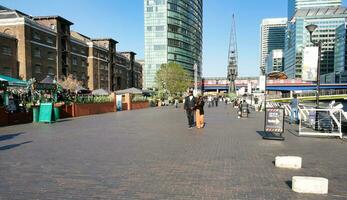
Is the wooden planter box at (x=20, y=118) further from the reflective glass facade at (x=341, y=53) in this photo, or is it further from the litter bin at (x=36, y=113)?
the reflective glass facade at (x=341, y=53)

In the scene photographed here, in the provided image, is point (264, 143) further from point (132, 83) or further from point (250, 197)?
point (132, 83)

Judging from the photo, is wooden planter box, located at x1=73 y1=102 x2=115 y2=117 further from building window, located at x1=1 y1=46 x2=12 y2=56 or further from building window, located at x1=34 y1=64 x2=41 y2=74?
building window, located at x1=34 y1=64 x2=41 y2=74

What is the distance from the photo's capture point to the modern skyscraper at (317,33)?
142000 mm

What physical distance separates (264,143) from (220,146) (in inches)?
69.0

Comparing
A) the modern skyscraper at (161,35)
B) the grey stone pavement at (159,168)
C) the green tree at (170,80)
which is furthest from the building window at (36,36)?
the modern skyscraper at (161,35)

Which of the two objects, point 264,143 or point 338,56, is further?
point 338,56

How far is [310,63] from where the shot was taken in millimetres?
13203

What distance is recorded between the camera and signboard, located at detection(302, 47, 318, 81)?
43.0ft

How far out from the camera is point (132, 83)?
111125 millimetres

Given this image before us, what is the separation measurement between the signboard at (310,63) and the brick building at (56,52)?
43.7 metres

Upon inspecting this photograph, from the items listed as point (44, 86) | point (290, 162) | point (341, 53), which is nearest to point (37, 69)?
point (44, 86)

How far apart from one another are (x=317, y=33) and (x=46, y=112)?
497 ft

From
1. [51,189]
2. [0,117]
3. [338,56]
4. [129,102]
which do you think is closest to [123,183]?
[51,189]

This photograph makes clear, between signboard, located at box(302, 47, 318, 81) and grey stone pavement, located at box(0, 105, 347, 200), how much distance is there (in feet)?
12.7
